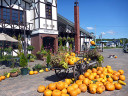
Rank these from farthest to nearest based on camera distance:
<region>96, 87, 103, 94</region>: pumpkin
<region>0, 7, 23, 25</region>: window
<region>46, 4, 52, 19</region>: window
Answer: <region>46, 4, 52, 19</region>: window
<region>0, 7, 23, 25</region>: window
<region>96, 87, 103, 94</region>: pumpkin

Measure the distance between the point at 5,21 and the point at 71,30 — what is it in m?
9.63

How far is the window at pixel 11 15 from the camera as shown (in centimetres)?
1320

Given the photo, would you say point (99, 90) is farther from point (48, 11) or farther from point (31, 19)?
point (31, 19)

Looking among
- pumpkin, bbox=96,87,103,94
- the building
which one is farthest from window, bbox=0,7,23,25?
pumpkin, bbox=96,87,103,94

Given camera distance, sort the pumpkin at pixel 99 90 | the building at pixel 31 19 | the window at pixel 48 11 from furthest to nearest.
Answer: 1. the window at pixel 48 11
2. the building at pixel 31 19
3. the pumpkin at pixel 99 90

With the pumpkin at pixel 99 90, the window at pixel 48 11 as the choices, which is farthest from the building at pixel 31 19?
the pumpkin at pixel 99 90

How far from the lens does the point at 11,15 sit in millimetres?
13836

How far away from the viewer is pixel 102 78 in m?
5.43

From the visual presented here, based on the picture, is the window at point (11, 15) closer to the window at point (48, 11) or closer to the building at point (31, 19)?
the building at point (31, 19)

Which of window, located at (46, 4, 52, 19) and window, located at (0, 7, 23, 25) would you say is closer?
window, located at (0, 7, 23, 25)

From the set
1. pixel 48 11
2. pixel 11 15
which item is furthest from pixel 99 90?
pixel 11 15

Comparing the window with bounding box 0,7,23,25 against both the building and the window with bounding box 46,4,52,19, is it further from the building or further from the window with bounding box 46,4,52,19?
the window with bounding box 46,4,52,19

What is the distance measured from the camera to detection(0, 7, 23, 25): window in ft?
43.3

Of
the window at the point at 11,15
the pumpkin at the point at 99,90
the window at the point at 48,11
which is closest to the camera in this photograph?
the pumpkin at the point at 99,90
